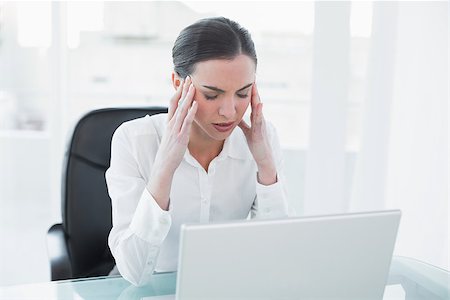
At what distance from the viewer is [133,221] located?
1.27m

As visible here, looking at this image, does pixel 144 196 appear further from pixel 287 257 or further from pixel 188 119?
pixel 287 257

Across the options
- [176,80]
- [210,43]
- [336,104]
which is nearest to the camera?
[210,43]

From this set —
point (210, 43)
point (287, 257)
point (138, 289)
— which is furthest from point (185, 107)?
point (287, 257)

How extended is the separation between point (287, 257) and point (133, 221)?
53 centimetres

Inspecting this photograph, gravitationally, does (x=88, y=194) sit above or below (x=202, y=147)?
below

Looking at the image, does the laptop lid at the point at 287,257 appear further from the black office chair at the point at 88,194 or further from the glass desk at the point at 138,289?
the black office chair at the point at 88,194

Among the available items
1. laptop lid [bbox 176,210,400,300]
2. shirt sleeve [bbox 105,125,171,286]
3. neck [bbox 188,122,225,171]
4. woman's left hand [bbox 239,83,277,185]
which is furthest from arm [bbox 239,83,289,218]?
laptop lid [bbox 176,210,400,300]

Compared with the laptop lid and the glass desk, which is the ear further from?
the laptop lid

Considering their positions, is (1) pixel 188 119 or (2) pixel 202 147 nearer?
(1) pixel 188 119

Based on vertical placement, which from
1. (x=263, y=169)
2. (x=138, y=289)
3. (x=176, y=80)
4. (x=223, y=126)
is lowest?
(x=138, y=289)

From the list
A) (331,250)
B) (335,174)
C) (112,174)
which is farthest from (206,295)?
(335,174)

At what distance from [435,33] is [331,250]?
163 centimetres

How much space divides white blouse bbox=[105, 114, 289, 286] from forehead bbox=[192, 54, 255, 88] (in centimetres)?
24

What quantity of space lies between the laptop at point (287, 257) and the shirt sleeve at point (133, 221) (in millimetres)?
439
